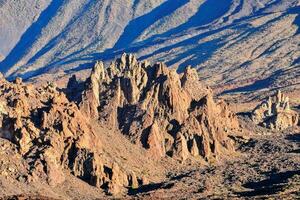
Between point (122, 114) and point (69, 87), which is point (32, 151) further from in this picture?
point (69, 87)

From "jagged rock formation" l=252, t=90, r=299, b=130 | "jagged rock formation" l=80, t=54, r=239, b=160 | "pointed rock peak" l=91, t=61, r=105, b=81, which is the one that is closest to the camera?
"jagged rock formation" l=80, t=54, r=239, b=160

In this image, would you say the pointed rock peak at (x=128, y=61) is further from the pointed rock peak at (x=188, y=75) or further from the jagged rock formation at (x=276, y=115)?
the jagged rock formation at (x=276, y=115)

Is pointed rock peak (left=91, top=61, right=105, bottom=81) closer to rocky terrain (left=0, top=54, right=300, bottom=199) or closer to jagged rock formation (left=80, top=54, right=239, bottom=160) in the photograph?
jagged rock formation (left=80, top=54, right=239, bottom=160)

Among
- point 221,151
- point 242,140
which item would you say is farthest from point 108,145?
point 242,140

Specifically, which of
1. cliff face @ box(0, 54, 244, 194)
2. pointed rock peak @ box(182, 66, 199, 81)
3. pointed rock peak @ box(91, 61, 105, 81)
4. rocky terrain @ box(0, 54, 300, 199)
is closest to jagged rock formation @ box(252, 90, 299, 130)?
rocky terrain @ box(0, 54, 300, 199)

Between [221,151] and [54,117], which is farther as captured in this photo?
[221,151]

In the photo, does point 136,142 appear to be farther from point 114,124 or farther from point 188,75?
point 188,75

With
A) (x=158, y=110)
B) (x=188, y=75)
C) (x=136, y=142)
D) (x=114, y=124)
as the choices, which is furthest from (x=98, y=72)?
(x=136, y=142)
